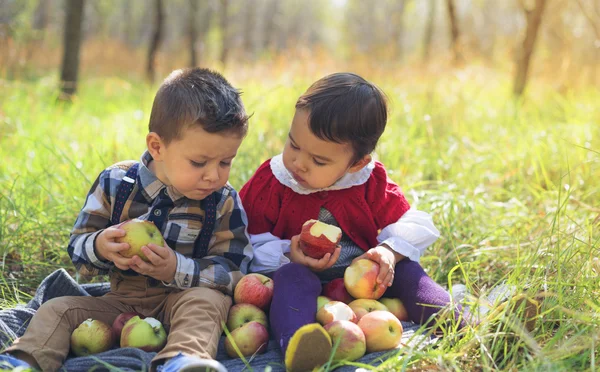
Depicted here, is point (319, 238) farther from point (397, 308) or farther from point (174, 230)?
point (174, 230)

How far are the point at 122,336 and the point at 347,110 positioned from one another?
126 cm

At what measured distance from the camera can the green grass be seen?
2184mm

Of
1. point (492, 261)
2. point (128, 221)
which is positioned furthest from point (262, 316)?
point (492, 261)

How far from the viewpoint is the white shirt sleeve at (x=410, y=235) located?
2.68m

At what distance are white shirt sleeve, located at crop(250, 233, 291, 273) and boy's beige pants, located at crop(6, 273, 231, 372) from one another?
0.30 meters

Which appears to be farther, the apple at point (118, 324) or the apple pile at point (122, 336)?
the apple at point (118, 324)

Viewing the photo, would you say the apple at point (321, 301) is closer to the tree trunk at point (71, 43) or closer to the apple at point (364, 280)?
the apple at point (364, 280)

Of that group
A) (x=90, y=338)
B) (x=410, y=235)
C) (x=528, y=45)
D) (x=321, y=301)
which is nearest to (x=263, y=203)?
(x=321, y=301)

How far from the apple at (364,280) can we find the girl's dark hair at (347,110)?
0.47m

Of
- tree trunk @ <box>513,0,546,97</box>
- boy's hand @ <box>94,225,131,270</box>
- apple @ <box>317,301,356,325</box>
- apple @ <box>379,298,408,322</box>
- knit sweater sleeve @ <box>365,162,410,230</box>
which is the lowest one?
apple @ <box>379,298,408,322</box>

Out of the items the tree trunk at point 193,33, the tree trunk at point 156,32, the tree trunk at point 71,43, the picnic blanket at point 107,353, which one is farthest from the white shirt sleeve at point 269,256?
the tree trunk at point 193,33

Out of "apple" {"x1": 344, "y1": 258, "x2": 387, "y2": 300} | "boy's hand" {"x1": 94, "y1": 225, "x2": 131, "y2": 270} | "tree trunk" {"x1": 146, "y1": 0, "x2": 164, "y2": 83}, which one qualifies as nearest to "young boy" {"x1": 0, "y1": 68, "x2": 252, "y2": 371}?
"boy's hand" {"x1": 94, "y1": 225, "x2": 131, "y2": 270}

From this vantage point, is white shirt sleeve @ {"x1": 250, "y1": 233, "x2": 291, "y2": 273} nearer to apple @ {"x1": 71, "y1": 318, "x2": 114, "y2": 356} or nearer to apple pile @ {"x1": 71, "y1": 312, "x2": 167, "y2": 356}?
apple pile @ {"x1": 71, "y1": 312, "x2": 167, "y2": 356}

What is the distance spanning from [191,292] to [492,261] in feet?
5.75
